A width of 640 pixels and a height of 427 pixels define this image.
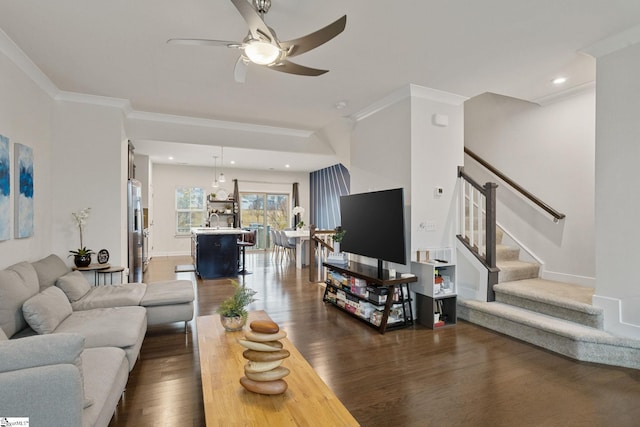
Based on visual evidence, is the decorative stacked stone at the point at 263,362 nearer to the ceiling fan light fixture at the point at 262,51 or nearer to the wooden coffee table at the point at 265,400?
the wooden coffee table at the point at 265,400

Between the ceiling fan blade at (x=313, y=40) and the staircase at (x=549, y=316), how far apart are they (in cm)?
331

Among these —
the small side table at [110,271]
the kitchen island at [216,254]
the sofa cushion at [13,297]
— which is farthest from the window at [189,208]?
the sofa cushion at [13,297]

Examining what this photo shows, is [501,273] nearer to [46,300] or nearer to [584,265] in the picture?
[584,265]

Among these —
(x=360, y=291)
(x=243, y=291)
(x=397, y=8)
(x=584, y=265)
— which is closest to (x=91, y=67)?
(x=243, y=291)

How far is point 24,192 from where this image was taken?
3375 mm

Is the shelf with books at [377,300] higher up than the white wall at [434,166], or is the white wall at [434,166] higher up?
the white wall at [434,166]

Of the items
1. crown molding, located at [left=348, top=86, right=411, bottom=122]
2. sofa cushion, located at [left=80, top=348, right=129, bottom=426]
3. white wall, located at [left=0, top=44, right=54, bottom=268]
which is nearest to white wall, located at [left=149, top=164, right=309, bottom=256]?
white wall, located at [left=0, top=44, right=54, bottom=268]

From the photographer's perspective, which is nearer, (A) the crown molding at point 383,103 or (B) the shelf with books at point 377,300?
(B) the shelf with books at point 377,300

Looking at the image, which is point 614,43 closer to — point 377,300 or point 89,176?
point 377,300

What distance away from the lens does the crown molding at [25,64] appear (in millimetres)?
2914

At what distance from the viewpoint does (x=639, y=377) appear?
262cm

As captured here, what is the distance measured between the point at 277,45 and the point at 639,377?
3799 mm

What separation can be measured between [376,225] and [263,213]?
7957 mm

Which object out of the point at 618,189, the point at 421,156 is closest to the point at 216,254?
the point at 421,156
